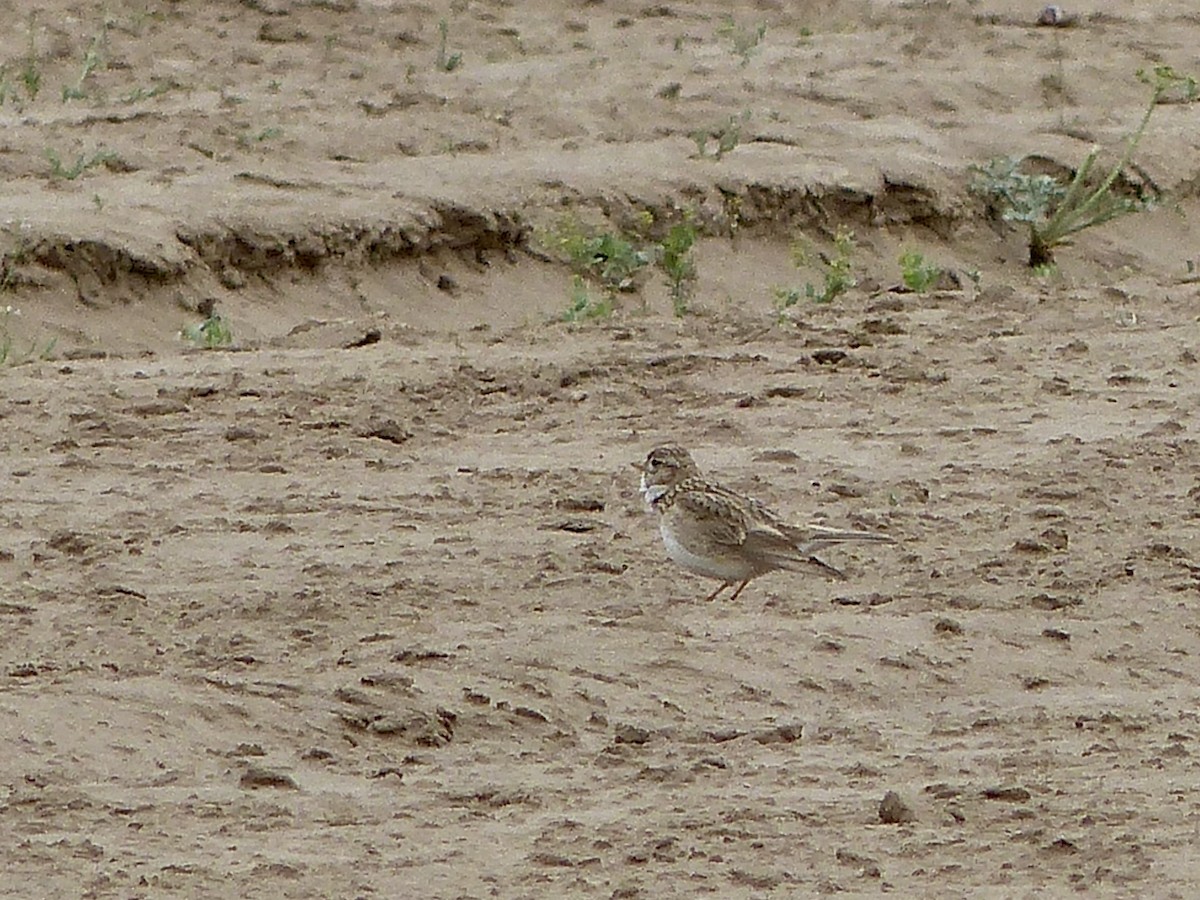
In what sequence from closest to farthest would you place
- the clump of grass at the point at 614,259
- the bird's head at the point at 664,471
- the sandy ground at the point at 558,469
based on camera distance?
the sandy ground at the point at 558,469, the bird's head at the point at 664,471, the clump of grass at the point at 614,259

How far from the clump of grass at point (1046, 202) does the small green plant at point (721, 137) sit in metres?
1.13

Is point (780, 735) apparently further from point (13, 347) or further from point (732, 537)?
point (13, 347)

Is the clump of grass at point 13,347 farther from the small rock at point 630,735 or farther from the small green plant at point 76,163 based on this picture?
the small rock at point 630,735

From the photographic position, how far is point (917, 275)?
10695 millimetres

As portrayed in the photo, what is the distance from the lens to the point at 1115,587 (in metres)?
7.07

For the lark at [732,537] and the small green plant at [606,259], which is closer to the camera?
the lark at [732,537]

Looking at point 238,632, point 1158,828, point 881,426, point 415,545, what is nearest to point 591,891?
point 1158,828

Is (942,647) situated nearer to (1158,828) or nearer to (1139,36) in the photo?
(1158,828)

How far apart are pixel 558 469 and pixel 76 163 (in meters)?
3.81

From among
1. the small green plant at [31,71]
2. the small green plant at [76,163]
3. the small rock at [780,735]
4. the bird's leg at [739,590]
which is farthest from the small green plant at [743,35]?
the small rock at [780,735]

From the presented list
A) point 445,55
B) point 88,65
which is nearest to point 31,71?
point 88,65

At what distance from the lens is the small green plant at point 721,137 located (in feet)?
40.1

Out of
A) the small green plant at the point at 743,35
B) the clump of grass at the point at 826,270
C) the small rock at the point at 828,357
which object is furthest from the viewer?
the small green plant at the point at 743,35

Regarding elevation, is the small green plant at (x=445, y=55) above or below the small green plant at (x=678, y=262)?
above
